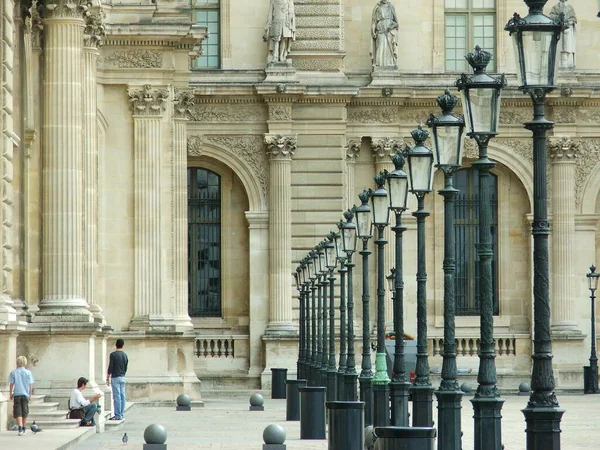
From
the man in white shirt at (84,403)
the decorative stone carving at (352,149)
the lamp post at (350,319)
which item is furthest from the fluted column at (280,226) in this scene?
the man in white shirt at (84,403)

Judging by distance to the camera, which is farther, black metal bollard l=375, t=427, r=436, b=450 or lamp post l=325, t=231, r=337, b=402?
lamp post l=325, t=231, r=337, b=402

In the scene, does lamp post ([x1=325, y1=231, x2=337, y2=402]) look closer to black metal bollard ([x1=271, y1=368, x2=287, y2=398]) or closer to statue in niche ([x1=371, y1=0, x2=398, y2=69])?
black metal bollard ([x1=271, y1=368, x2=287, y2=398])

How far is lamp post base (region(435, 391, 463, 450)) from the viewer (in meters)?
22.7

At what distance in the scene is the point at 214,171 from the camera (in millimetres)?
60438

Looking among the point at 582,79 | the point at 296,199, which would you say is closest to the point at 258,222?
the point at 296,199

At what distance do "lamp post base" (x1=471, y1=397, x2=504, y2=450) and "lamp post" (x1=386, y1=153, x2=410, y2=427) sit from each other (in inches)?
288

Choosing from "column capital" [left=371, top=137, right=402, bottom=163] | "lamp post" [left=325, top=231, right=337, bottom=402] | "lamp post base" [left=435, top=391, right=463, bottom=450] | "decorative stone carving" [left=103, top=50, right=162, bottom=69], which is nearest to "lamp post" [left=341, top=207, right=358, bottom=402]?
"lamp post" [left=325, top=231, right=337, bottom=402]

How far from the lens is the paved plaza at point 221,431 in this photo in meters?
30.5

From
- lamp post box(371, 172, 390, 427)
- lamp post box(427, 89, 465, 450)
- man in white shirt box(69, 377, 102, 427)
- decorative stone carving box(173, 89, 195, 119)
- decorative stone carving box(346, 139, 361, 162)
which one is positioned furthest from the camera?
decorative stone carving box(346, 139, 361, 162)

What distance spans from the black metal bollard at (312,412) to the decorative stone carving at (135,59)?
46.9 feet

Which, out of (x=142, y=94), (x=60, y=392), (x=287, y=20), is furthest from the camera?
(x=287, y=20)

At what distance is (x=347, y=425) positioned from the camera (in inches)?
1109

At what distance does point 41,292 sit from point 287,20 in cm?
2586

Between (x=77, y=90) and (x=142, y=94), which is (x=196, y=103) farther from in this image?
(x=77, y=90)
